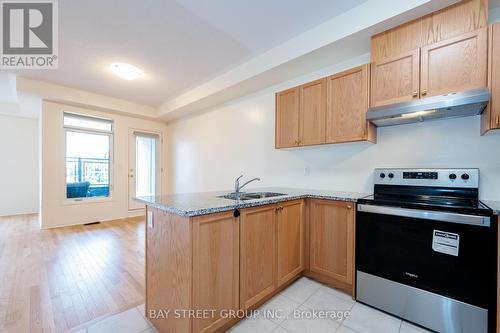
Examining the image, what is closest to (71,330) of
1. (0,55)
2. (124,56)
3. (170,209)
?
(170,209)

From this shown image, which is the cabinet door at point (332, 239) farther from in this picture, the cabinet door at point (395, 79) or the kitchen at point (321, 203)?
the cabinet door at point (395, 79)

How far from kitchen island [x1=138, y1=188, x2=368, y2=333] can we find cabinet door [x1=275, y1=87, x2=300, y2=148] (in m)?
0.78

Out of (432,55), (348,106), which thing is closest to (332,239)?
(348,106)

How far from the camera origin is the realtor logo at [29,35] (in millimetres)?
2134

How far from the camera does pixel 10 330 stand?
155 centimetres

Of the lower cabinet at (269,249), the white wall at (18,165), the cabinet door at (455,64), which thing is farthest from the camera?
the white wall at (18,165)

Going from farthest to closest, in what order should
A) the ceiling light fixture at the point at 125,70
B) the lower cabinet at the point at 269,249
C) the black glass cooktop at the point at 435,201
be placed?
the ceiling light fixture at the point at 125,70
the lower cabinet at the point at 269,249
the black glass cooktop at the point at 435,201

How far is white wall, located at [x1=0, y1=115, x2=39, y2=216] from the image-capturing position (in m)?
5.20

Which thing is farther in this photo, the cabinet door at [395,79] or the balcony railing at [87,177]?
the balcony railing at [87,177]

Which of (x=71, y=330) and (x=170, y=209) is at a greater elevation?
(x=170, y=209)

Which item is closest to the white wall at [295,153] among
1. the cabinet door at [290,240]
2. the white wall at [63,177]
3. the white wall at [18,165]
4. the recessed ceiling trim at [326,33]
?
the recessed ceiling trim at [326,33]

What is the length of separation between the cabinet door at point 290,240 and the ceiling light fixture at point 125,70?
303 centimetres

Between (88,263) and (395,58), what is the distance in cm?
403

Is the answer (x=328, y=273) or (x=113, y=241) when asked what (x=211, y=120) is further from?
(x=328, y=273)
